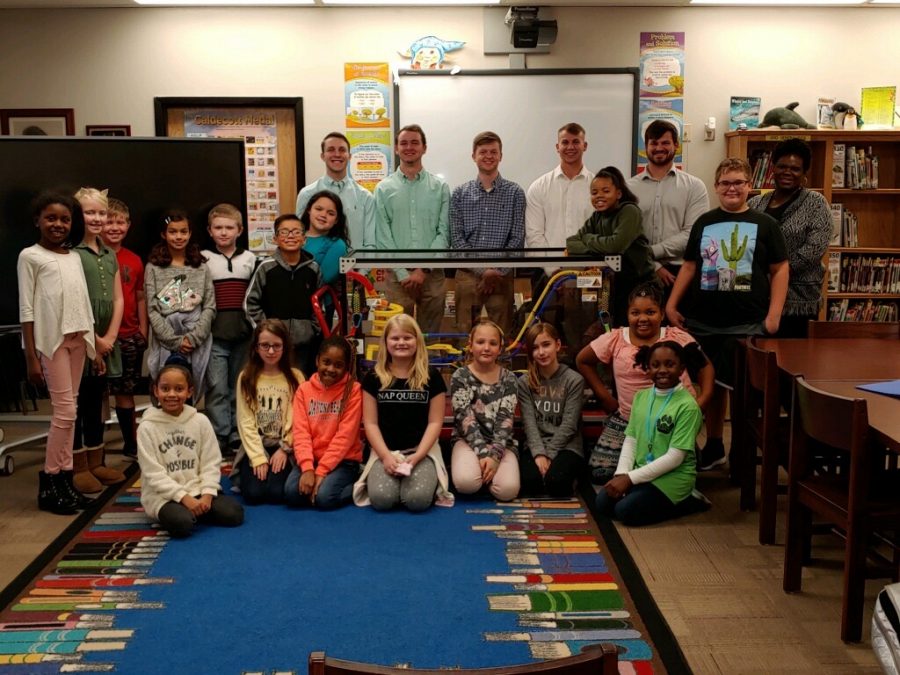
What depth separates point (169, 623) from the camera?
2779mm

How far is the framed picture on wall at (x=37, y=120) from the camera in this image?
688 centimetres

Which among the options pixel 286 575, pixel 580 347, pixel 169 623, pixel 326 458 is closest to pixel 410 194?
pixel 580 347

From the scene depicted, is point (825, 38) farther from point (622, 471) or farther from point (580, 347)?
point (622, 471)

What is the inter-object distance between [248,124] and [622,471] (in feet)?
15.3

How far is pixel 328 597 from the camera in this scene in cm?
296

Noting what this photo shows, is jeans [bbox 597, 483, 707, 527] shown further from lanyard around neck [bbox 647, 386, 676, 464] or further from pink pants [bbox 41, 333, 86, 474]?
pink pants [bbox 41, 333, 86, 474]

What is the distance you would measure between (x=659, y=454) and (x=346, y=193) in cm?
274

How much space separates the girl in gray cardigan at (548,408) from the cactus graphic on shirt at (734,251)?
3.10ft

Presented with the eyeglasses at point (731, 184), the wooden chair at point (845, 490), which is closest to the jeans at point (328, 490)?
the wooden chair at point (845, 490)

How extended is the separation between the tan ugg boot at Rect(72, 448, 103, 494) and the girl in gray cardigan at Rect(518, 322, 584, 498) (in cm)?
213

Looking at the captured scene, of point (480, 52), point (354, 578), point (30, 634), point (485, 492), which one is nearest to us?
point (30, 634)

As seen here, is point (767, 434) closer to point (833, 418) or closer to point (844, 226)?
point (833, 418)

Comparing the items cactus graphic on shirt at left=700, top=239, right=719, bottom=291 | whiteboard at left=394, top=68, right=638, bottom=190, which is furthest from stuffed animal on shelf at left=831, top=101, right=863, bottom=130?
cactus graphic on shirt at left=700, top=239, right=719, bottom=291

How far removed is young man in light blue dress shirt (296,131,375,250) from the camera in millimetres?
5328
